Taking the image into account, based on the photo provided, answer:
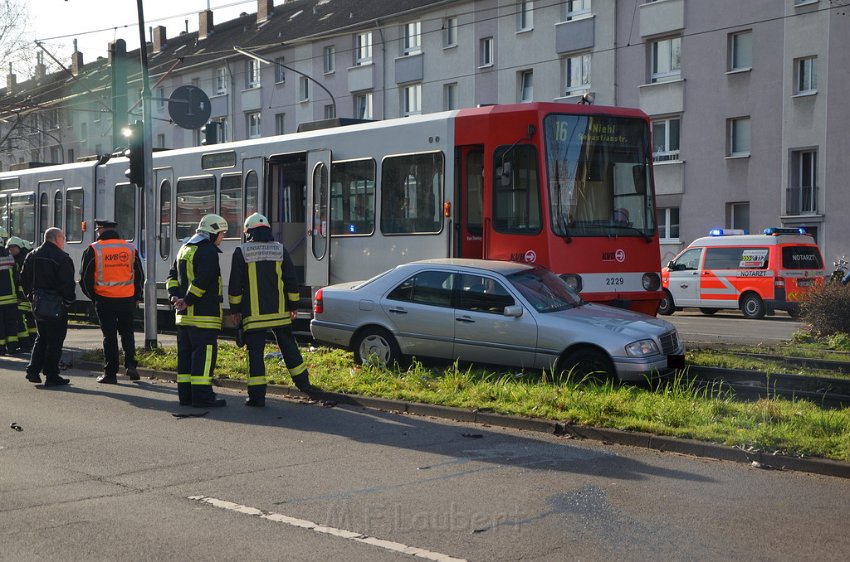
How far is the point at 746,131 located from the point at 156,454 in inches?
1183

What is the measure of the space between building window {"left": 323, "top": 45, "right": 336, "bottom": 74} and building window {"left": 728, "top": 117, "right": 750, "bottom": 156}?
2046 cm

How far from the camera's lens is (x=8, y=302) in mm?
15461

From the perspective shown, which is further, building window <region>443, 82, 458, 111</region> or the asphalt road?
building window <region>443, 82, 458, 111</region>

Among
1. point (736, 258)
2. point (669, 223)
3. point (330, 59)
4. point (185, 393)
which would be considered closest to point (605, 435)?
point (185, 393)

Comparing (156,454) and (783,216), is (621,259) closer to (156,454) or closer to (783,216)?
(156,454)

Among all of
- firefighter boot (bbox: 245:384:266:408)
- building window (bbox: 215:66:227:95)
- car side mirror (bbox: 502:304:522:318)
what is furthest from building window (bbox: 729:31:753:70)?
→ building window (bbox: 215:66:227:95)

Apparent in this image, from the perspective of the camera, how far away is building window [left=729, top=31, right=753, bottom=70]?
34188 mm

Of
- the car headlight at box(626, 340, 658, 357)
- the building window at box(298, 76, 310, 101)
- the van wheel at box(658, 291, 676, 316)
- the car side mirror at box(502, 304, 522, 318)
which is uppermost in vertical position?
the building window at box(298, 76, 310, 101)

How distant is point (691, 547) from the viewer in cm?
546

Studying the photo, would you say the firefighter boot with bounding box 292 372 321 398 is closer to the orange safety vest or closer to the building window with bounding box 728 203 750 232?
the orange safety vest

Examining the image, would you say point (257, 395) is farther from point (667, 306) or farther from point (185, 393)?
point (667, 306)

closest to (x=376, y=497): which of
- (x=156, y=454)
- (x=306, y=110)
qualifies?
(x=156, y=454)

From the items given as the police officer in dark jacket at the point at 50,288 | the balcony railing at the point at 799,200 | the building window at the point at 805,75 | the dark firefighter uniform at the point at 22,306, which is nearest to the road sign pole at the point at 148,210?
the police officer in dark jacket at the point at 50,288

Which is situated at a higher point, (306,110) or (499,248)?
(306,110)
